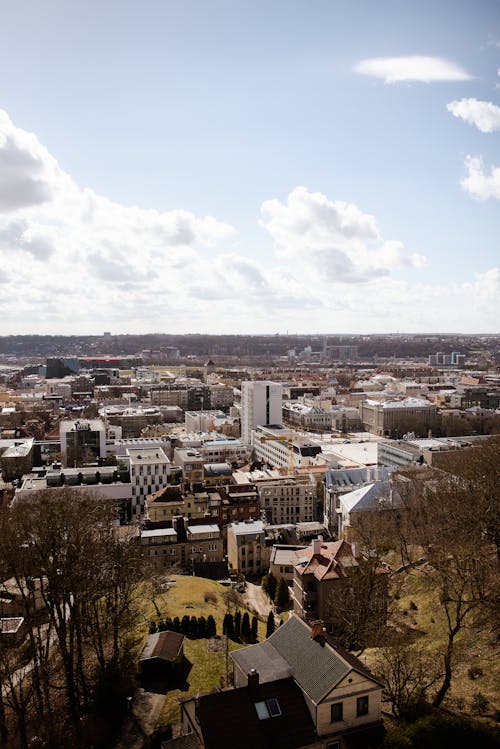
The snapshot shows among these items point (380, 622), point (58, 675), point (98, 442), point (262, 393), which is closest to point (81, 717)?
point (58, 675)

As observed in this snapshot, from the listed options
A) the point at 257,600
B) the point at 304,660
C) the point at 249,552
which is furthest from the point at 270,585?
the point at 304,660

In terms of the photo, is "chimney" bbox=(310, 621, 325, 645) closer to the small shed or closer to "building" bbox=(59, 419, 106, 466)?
the small shed

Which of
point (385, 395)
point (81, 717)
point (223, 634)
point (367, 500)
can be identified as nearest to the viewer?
point (81, 717)

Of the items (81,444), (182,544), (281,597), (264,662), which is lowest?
(281,597)

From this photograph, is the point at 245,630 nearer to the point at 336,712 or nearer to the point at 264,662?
the point at 264,662

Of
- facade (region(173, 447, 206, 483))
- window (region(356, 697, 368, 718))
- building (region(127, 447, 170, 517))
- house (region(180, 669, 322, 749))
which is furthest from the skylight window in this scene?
facade (region(173, 447, 206, 483))

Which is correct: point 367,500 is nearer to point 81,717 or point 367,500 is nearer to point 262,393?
point 81,717

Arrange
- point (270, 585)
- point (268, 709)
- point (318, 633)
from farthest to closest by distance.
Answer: point (270, 585) < point (318, 633) < point (268, 709)
